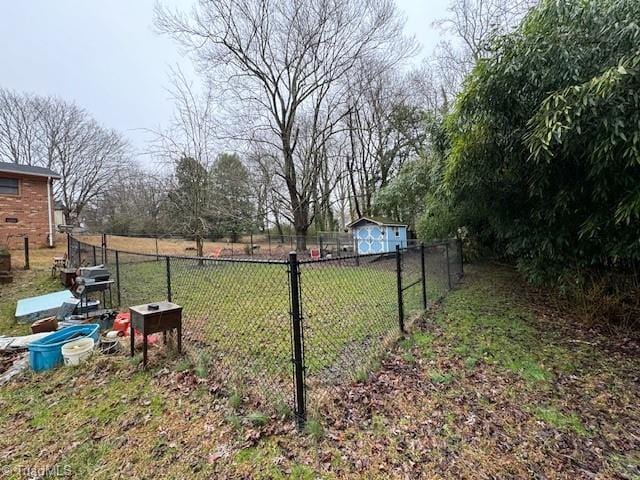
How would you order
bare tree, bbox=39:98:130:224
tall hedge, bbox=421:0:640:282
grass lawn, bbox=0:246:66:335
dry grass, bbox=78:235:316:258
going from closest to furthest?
1. tall hedge, bbox=421:0:640:282
2. grass lawn, bbox=0:246:66:335
3. dry grass, bbox=78:235:316:258
4. bare tree, bbox=39:98:130:224

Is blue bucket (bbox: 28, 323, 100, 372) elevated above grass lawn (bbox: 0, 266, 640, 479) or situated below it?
above

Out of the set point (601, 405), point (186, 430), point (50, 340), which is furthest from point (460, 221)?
point (50, 340)

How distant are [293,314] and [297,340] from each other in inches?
8.1

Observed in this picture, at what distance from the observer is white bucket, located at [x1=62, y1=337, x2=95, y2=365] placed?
3246 millimetres

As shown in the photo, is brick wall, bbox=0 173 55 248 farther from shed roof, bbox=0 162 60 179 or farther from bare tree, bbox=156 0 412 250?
bare tree, bbox=156 0 412 250

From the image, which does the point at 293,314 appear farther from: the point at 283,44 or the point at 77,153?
the point at 77,153

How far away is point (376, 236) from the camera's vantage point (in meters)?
13.6

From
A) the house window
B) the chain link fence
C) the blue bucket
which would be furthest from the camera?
the house window

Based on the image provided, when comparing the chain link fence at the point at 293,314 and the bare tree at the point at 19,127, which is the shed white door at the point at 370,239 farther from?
the bare tree at the point at 19,127

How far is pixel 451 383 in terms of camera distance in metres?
2.91

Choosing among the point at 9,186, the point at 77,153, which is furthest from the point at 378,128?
the point at 77,153

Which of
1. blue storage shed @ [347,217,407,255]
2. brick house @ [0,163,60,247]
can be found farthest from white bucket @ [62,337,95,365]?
brick house @ [0,163,60,247]

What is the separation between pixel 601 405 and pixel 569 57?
11.2 feet

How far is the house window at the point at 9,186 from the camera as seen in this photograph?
1257cm
